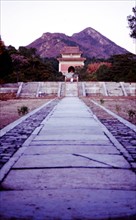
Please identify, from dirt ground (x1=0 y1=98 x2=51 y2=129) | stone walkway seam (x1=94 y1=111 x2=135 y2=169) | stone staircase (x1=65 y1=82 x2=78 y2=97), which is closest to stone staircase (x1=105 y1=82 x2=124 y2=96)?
stone staircase (x1=65 y1=82 x2=78 y2=97)

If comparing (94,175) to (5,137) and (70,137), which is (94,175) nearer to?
(70,137)

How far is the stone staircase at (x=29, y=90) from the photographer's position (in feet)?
131

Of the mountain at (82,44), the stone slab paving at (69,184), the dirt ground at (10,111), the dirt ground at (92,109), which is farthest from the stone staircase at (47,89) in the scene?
the mountain at (82,44)

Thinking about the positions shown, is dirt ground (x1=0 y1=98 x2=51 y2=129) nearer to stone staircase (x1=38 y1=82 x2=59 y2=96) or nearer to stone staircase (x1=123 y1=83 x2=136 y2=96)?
stone staircase (x1=38 y1=82 x2=59 y2=96)

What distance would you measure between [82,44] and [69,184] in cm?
13827

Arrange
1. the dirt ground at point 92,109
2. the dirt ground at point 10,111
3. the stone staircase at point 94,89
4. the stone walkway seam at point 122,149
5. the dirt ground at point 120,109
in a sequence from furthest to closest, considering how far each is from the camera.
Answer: the stone staircase at point 94,89, the dirt ground at point 120,109, the dirt ground at point 92,109, the dirt ground at point 10,111, the stone walkway seam at point 122,149

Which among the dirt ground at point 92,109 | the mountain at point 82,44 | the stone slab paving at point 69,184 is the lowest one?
the dirt ground at point 92,109

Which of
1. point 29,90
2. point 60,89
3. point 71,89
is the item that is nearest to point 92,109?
point 29,90

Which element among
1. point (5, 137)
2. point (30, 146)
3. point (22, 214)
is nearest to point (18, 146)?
point (30, 146)

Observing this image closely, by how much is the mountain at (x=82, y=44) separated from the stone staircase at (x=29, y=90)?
77.2 meters

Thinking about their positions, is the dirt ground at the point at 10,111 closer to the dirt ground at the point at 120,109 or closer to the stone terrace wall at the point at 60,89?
the dirt ground at the point at 120,109

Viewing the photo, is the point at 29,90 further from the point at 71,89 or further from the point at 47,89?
the point at 71,89

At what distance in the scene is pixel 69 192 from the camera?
3.40 meters

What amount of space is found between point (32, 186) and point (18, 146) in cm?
263
